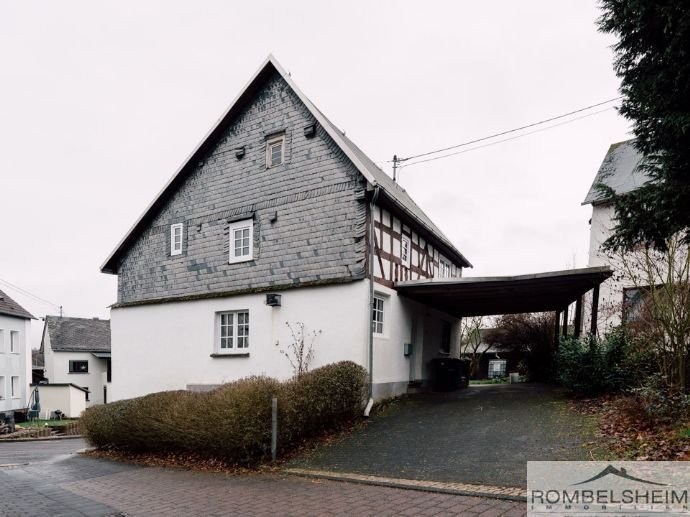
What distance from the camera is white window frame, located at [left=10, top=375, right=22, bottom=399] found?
3459 centimetres

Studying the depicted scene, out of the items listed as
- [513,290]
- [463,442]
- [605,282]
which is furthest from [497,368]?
[463,442]

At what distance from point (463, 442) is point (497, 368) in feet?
95.8

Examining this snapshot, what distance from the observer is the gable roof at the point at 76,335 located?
42375 millimetres

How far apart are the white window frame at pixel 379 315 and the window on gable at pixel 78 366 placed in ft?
124

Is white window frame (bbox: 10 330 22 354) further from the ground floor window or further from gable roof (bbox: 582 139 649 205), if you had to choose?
gable roof (bbox: 582 139 649 205)

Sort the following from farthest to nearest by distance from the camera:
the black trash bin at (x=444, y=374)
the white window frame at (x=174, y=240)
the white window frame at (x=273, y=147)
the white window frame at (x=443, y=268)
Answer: the white window frame at (x=443, y=268)
the white window frame at (x=174, y=240)
the black trash bin at (x=444, y=374)
the white window frame at (x=273, y=147)

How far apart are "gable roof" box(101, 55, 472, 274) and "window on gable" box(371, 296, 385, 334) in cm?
252

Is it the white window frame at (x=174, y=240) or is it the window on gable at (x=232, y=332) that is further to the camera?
the white window frame at (x=174, y=240)

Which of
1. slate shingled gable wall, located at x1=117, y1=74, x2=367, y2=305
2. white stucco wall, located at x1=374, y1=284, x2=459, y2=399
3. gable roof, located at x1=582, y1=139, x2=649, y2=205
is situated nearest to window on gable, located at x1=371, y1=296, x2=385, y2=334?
white stucco wall, located at x1=374, y1=284, x2=459, y2=399

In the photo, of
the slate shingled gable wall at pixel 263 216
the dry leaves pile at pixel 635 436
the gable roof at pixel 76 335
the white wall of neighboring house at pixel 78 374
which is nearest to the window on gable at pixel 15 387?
the white wall of neighboring house at pixel 78 374

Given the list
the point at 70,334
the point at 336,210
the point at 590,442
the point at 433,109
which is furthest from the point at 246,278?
the point at 70,334

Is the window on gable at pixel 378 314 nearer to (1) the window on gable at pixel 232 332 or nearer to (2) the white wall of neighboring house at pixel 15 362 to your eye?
(1) the window on gable at pixel 232 332

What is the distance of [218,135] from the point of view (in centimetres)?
1642

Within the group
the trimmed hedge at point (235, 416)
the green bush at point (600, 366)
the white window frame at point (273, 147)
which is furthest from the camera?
the white window frame at point (273, 147)
